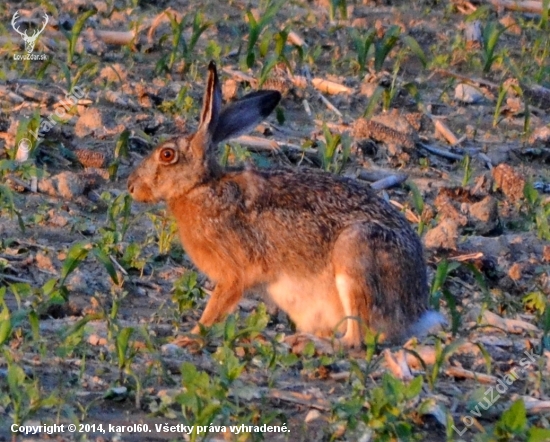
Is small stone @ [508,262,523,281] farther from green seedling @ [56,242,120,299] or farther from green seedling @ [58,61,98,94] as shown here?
green seedling @ [58,61,98,94]

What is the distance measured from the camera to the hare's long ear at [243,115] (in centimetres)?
730

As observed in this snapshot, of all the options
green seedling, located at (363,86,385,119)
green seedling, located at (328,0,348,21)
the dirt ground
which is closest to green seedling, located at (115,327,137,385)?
the dirt ground

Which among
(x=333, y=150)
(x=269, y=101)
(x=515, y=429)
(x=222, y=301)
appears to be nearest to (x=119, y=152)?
(x=333, y=150)

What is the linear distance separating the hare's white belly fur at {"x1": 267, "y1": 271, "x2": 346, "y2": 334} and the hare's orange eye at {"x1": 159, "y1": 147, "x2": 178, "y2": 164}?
99 centimetres

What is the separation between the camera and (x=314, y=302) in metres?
6.83

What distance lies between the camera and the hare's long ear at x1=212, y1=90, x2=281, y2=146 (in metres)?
7.30

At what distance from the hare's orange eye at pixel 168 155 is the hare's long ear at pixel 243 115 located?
237 mm

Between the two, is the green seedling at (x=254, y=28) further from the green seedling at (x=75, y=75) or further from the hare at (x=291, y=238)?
the hare at (x=291, y=238)

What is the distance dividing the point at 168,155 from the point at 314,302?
4.12ft

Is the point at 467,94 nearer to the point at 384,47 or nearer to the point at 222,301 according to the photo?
the point at 384,47

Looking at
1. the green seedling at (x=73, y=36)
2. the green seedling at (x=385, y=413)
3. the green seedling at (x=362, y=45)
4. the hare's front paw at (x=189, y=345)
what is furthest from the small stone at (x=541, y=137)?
the green seedling at (x=385, y=413)

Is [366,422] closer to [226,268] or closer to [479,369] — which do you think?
[479,369]

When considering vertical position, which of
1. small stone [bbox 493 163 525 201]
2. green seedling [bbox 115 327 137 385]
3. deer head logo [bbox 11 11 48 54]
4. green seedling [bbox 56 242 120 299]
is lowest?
small stone [bbox 493 163 525 201]

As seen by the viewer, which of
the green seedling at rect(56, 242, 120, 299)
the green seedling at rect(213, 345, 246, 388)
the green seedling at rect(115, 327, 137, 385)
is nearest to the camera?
the green seedling at rect(213, 345, 246, 388)
